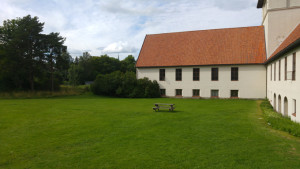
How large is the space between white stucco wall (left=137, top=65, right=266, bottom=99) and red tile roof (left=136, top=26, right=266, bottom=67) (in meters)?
0.87

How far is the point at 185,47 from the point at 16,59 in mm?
24049

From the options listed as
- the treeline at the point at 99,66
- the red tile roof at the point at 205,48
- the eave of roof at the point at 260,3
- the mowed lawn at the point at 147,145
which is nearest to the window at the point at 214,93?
the red tile roof at the point at 205,48

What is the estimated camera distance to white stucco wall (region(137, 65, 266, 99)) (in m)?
25.7

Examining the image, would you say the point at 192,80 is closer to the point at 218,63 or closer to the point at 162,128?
the point at 218,63

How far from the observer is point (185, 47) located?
31.3 m

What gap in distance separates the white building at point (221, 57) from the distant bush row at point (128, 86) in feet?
5.55

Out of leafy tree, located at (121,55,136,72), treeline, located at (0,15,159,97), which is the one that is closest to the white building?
treeline, located at (0,15,159,97)

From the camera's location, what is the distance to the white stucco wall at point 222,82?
2569 centimetres

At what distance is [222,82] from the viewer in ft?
89.4

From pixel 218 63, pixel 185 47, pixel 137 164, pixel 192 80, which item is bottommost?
pixel 137 164

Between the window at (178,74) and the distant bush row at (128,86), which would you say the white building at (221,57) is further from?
the distant bush row at (128,86)

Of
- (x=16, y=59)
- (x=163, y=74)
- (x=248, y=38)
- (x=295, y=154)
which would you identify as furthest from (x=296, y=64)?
(x=16, y=59)

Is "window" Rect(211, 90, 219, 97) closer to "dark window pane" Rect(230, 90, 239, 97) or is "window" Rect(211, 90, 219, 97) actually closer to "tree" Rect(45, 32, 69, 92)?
"dark window pane" Rect(230, 90, 239, 97)

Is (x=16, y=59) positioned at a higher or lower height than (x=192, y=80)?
higher
